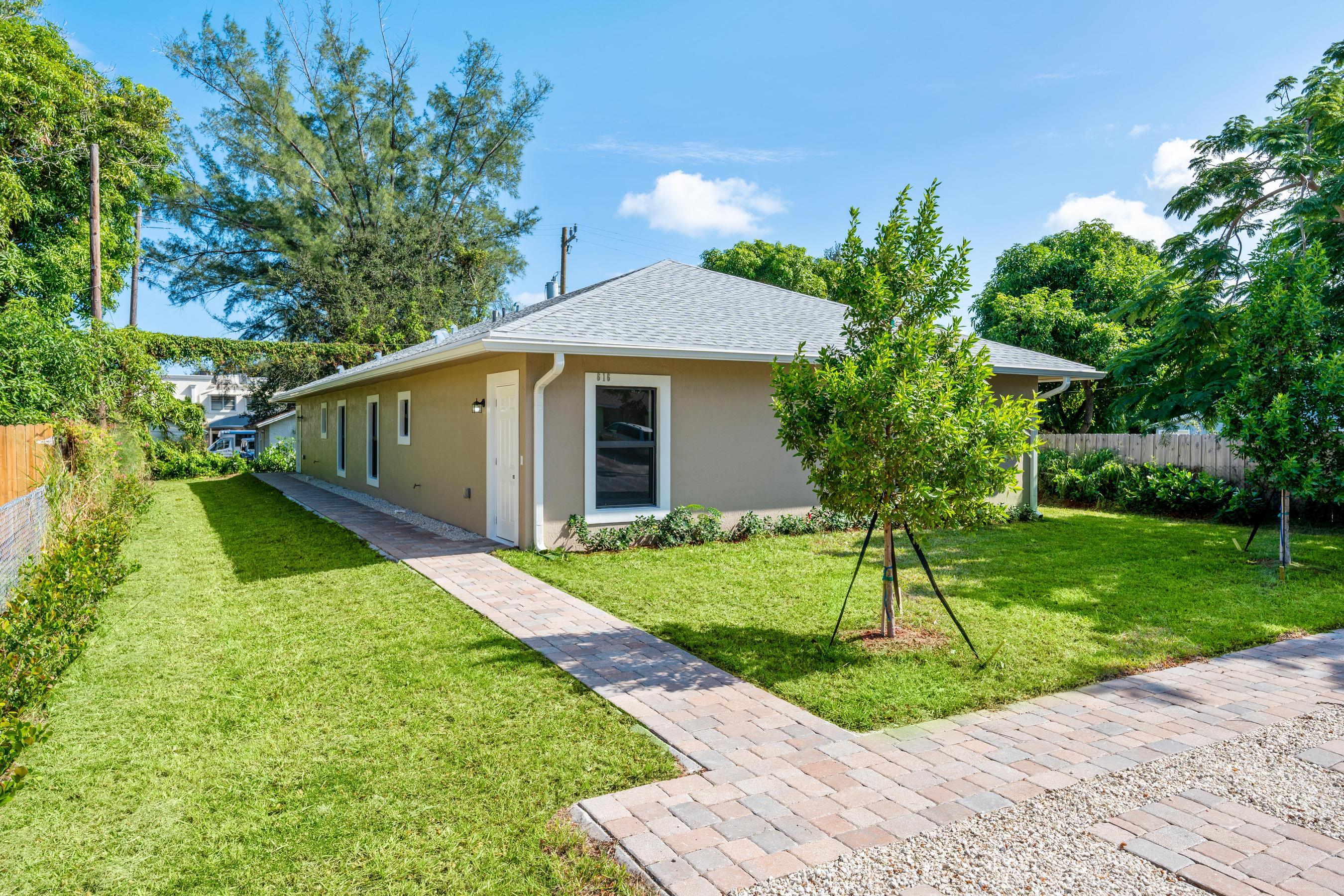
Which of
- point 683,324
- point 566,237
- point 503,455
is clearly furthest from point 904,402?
point 566,237

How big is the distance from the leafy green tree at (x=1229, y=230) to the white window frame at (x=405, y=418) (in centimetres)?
1332

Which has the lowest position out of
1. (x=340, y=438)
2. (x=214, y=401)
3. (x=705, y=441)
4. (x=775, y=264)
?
(x=340, y=438)

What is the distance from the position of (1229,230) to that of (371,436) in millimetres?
17560

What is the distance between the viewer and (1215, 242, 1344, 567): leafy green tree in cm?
808

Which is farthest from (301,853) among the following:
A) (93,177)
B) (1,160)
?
(1,160)

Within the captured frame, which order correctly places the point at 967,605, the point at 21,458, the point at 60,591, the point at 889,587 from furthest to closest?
the point at 21,458 → the point at 967,605 → the point at 889,587 → the point at 60,591

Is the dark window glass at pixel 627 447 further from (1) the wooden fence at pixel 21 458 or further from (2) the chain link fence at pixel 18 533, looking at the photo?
(1) the wooden fence at pixel 21 458

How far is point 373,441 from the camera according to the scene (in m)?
15.9

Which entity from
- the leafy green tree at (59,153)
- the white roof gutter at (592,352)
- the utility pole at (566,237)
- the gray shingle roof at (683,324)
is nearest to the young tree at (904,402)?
the gray shingle roof at (683,324)

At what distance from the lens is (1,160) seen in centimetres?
1612

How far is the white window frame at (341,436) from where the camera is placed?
1800cm

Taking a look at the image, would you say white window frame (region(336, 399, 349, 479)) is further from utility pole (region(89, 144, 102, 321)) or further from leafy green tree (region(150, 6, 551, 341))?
leafy green tree (region(150, 6, 551, 341))

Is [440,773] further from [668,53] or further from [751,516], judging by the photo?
[668,53]

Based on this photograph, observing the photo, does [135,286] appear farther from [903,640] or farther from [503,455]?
[903,640]
